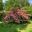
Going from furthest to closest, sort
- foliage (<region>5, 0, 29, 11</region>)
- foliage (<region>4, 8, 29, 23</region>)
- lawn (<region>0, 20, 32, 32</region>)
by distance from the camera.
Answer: foliage (<region>5, 0, 29, 11</region>) → foliage (<region>4, 8, 29, 23</region>) → lawn (<region>0, 20, 32, 32</region>)

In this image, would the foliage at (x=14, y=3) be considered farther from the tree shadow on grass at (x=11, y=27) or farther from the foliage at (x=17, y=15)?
the tree shadow on grass at (x=11, y=27)

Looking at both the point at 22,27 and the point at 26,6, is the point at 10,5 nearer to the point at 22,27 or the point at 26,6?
the point at 26,6

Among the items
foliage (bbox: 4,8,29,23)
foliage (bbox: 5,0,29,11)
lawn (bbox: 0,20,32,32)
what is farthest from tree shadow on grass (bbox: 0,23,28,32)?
foliage (bbox: 5,0,29,11)

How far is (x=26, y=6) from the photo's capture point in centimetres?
304

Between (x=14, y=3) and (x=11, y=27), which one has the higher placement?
(x=14, y=3)

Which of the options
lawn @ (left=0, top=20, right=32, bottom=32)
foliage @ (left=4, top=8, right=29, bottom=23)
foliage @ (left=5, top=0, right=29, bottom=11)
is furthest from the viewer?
foliage @ (left=5, top=0, right=29, bottom=11)

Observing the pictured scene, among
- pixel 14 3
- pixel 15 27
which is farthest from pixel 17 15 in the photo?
pixel 14 3

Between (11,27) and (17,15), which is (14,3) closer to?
(17,15)

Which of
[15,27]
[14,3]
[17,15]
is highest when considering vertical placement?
[14,3]

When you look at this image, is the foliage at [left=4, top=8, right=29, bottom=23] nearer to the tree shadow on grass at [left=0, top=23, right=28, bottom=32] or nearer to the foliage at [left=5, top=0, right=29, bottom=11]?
the tree shadow on grass at [left=0, top=23, right=28, bottom=32]

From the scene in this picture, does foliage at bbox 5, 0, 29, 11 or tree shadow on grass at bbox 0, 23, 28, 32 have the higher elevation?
foliage at bbox 5, 0, 29, 11

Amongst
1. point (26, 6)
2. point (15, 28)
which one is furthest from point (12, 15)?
point (26, 6)

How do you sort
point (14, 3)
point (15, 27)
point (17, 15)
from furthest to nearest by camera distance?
1. point (14, 3)
2. point (17, 15)
3. point (15, 27)

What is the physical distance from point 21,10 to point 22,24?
0.34 metres
